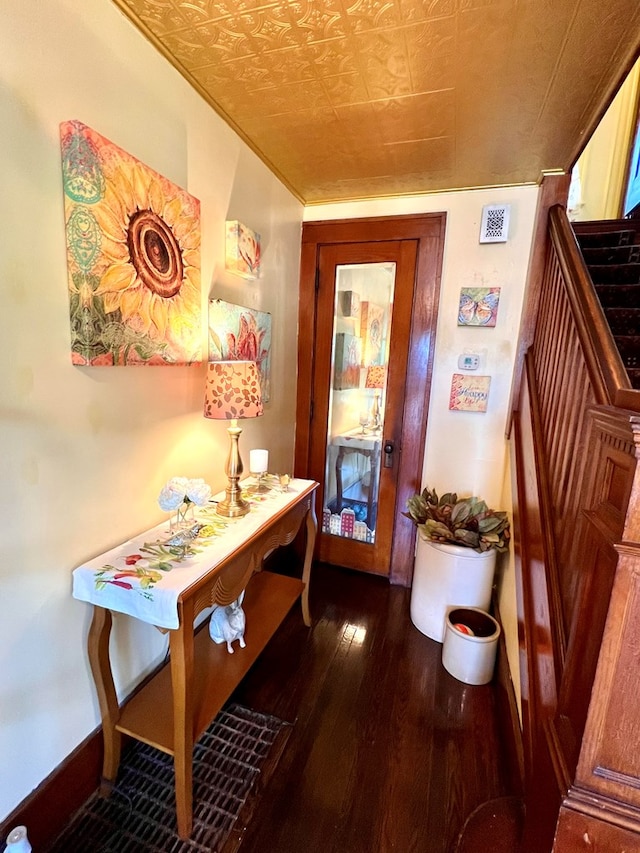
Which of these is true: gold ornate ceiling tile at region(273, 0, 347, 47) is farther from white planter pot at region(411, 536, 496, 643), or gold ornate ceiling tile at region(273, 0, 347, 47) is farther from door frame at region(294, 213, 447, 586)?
white planter pot at region(411, 536, 496, 643)

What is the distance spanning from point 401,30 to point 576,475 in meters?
1.45

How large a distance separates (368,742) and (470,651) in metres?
0.61

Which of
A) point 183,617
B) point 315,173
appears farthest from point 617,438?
point 315,173

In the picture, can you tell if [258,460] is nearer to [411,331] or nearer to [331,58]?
[411,331]

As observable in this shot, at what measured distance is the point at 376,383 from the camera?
2535mm

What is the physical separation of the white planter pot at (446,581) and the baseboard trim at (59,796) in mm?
1544

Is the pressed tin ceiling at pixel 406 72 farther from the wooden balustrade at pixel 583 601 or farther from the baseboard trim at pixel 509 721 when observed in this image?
the baseboard trim at pixel 509 721

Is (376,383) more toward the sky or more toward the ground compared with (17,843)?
more toward the sky

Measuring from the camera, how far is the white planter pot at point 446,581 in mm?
1964

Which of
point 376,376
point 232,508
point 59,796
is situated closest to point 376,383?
point 376,376

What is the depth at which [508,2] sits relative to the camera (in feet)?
3.61

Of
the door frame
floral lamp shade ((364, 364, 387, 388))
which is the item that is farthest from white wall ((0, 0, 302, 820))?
floral lamp shade ((364, 364, 387, 388))

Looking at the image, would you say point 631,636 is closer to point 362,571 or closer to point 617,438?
point 617,438

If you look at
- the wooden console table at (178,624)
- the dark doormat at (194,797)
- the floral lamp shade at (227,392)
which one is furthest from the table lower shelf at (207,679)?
the floral lamp shade at (227,392)
